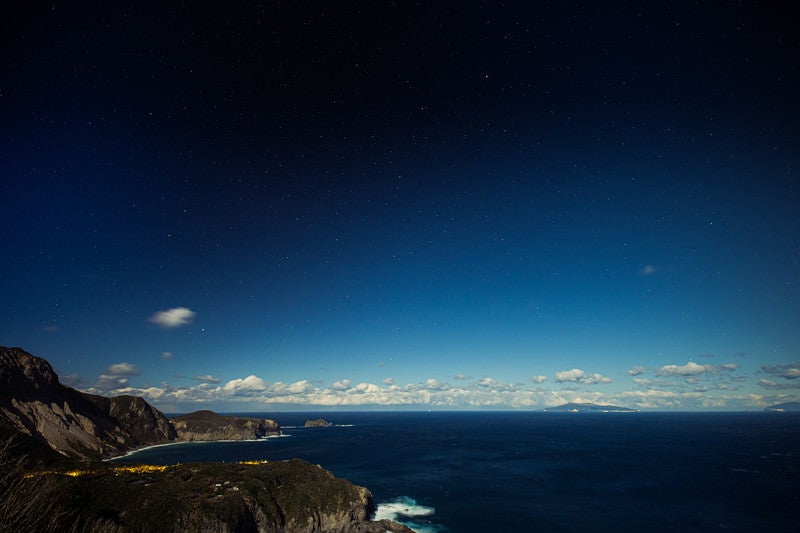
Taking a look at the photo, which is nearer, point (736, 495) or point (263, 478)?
point (263, 478)

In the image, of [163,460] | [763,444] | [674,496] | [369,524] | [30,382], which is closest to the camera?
[369,524]

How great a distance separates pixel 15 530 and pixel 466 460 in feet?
484

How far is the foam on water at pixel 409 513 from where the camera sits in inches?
2721

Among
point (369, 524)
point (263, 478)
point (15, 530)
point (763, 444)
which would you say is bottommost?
point (763, 444)

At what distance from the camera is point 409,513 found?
7656 centimetres

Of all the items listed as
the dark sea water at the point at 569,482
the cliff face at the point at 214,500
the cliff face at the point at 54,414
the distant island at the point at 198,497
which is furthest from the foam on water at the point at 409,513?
the cliff face at the point at 54,414

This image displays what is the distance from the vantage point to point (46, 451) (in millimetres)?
80438

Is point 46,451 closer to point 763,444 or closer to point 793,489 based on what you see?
point 793,489

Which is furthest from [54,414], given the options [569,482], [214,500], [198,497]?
[569,482]

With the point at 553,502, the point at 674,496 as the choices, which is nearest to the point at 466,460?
the point at 553,502

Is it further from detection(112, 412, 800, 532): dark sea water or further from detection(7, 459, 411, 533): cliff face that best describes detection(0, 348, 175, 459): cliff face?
detection(7, 459, 411, 533): cliff face

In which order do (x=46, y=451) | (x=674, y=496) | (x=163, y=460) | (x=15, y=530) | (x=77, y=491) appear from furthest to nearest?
(x=163, y=460) < (x=674, y=496) < (x=46, y=451) < (x=77, y=491) < (x=15, y=530)

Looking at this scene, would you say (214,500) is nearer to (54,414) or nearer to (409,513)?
(409,513)

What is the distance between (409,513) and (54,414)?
15695 centimetres
